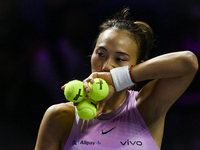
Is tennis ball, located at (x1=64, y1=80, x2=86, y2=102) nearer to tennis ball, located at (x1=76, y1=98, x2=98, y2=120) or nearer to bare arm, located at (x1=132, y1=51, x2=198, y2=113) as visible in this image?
tennis ball, located at (x1=76, y1=98, x2=98, y2=120)

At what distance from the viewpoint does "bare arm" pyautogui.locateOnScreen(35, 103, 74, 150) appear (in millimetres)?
1131

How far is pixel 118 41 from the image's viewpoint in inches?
44.3

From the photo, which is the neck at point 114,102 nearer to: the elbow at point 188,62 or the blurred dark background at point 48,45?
the elbow at point 188,62

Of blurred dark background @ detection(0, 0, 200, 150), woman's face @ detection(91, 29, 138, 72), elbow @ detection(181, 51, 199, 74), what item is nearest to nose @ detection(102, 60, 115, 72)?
woman's face @ detection(91, 29, 138, 72)

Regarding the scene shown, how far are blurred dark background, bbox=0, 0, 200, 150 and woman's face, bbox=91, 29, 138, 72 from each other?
1.03 meters

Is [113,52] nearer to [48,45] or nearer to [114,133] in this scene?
[114,133]

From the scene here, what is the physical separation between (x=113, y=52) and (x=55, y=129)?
1.60ft

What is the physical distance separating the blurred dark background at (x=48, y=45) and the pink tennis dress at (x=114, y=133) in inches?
40.6

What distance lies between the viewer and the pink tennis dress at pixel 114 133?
106 cm

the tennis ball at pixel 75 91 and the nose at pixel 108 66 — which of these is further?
the nose at pixel 108 66

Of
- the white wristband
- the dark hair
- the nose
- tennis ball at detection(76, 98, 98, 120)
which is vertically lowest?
tennis ball at detection(76, 98, 98, 120)

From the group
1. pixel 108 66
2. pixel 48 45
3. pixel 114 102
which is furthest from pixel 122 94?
pixel 48 45

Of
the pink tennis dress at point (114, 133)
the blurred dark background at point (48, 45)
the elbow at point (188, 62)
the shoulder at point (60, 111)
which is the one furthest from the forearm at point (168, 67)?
the blurred dark background at point (48, 45)

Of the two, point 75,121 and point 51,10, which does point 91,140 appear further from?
point 51,10
